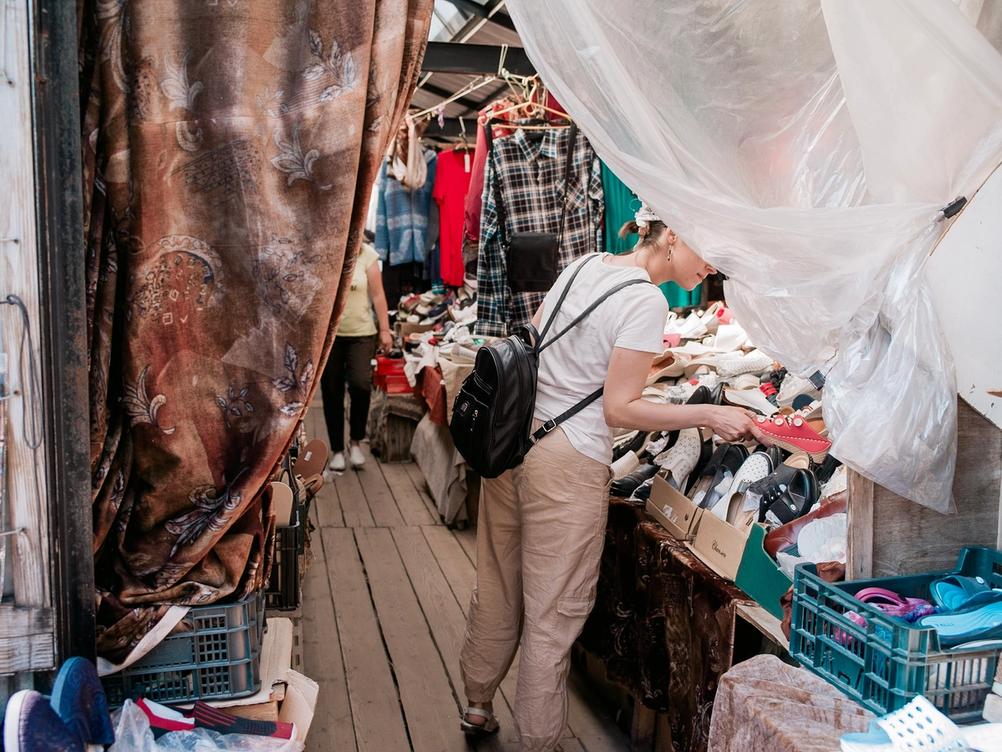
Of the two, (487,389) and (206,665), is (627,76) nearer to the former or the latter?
(487,389)

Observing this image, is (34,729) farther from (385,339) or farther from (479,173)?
(385,339)

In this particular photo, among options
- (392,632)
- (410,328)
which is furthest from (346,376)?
(392,632)

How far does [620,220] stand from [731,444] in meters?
2.11

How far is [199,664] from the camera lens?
6.19 ft

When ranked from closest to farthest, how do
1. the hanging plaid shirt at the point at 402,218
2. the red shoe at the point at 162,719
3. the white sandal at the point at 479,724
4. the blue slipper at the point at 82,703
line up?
the blue slipper at the point at 82,703, the red shoe at the point at 162,719, the white sandal at the point at 479,724, the hanging plaid shirt at the point at 402,218

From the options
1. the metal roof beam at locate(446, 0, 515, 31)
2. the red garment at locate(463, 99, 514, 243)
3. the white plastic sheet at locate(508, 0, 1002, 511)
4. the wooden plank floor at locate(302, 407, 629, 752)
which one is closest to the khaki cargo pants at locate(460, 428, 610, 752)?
the wooden plank floor at locate(302, 407, 629, 752)

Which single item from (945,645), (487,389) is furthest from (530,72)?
(945,645)

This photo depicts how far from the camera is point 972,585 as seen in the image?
1754 mm

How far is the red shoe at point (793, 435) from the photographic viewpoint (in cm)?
251

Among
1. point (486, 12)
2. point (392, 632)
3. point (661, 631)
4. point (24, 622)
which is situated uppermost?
point (486, 12)

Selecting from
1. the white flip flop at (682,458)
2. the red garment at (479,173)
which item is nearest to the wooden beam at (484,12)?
the red garment at (479,173)

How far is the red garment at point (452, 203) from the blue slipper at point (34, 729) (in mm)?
5788

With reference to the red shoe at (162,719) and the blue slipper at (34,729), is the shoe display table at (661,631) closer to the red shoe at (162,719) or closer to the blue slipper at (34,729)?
the red shoe at (162,719)

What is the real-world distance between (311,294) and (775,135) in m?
1.09
